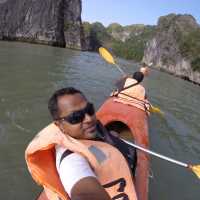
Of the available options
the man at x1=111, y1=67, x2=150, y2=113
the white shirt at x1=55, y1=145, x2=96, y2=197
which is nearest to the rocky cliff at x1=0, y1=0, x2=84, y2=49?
the man at x1=111, y1=67, x2=150, y2=113

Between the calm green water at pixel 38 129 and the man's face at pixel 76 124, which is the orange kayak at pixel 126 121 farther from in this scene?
the man's face at pixel 76 124

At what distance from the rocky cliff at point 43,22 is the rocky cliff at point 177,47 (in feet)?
44.9

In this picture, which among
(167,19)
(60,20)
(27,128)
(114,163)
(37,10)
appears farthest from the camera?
(167,19)

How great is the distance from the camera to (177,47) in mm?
47969

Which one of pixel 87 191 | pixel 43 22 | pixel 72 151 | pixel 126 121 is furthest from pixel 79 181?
pixel 43 22

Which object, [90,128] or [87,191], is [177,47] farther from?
[87,191]

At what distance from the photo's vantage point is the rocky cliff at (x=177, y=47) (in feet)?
132

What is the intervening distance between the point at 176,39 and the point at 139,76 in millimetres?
45323

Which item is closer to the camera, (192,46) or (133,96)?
(133,96)

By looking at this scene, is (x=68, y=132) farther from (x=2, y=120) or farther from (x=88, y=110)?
(x=2, y=120)

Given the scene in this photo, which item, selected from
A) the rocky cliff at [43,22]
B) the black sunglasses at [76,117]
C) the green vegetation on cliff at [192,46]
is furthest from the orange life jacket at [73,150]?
the rocky cliff at [43,22]

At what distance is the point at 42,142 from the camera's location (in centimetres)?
218

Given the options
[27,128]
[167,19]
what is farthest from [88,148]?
[167,19]

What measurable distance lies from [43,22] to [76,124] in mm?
46372
